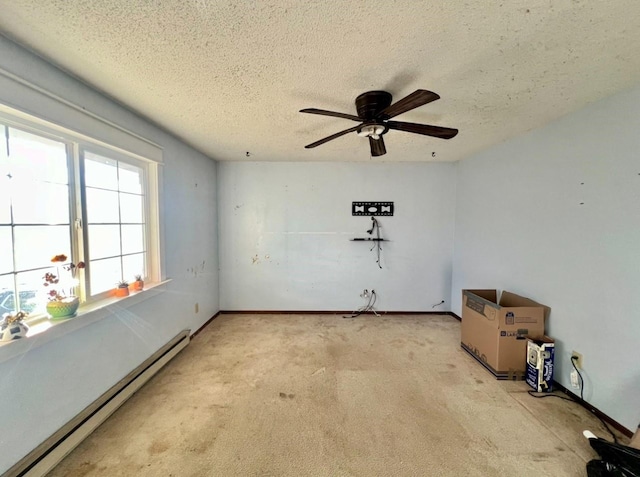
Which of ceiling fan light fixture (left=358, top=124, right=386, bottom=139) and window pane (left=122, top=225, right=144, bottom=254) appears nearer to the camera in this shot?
ceiling fan light fixture (left=358, top=124, right=386, bottom=139)

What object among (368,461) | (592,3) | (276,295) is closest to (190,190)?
(276,295)

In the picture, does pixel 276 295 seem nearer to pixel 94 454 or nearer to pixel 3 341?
pixel 94 454

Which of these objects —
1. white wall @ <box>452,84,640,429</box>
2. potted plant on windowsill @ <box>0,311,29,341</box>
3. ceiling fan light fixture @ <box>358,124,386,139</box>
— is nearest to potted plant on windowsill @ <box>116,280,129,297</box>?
potted plant on windowsill @ <box>0,311,29,341</box>

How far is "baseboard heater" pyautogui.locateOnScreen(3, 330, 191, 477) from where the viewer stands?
4.00ft

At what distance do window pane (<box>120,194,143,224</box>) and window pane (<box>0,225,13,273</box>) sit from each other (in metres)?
0.78

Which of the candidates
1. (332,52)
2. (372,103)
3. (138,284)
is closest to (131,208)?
(138,284)

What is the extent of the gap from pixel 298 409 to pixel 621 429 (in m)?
2.19

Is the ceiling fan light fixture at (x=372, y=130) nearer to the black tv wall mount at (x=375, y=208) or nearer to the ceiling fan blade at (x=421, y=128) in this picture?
the ceiling fan blade at (x=421, y=128)

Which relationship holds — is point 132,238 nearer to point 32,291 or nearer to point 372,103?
point 32,291

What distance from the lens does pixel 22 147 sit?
1.32m

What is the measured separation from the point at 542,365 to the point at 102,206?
147 inches

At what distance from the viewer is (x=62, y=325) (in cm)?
139

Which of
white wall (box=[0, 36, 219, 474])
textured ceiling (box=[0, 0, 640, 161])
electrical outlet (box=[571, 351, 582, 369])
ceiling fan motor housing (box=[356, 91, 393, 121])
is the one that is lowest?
electrical outlet (box=[571, 351, 582, 369])

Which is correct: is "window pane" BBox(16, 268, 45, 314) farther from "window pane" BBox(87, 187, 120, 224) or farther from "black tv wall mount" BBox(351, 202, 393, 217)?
"black tv wall mount" BBox(351, 202, 393, 217)
